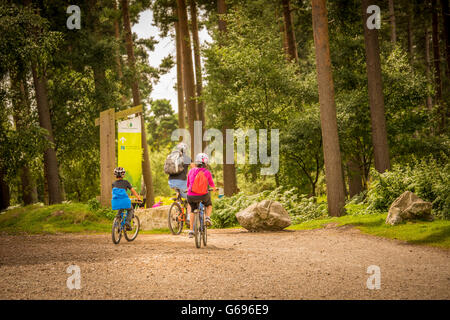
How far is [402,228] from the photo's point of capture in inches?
440

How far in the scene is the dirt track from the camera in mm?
5867

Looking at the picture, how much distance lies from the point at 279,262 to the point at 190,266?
1693 mm

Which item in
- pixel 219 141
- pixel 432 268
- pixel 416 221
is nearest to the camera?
pixel 432 268

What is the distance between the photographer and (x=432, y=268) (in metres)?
7.30

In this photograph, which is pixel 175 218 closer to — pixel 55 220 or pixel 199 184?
pixel 199 184

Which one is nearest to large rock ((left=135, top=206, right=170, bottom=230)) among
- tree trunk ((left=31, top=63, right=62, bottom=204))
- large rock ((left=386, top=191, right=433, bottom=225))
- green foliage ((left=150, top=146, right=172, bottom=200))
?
tree trunk ((left=31, top=63, right=62, bottom=204))

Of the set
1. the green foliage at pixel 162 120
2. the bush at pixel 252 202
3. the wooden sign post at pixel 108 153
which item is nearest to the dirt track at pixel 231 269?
the bush at pixel 252 202

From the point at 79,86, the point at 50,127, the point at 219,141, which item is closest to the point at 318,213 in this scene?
the point at 219,141

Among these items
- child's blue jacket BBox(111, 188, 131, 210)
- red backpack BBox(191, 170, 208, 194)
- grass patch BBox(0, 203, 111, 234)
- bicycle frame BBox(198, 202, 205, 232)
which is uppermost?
red backpack BBox(191, 170, 208, 194)

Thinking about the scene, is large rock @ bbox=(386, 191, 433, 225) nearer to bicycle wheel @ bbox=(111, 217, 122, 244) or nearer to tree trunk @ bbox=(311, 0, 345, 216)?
tree trunk @ bbox=(311, 0, 345, 216)

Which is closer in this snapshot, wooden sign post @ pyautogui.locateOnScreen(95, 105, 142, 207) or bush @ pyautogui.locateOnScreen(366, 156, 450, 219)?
bush @ pyautogui.locateOnScreen(366, 156, 450, 219)

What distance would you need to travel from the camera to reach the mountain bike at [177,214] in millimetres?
13031

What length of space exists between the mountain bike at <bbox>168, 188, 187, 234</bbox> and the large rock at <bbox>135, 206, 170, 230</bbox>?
8.11 ft
